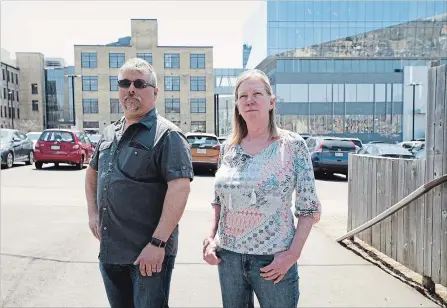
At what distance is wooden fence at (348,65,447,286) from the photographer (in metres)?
3.90

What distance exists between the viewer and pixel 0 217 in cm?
754

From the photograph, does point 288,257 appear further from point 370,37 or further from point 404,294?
point 370,37

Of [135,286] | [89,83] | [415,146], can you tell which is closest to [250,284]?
[135,286]

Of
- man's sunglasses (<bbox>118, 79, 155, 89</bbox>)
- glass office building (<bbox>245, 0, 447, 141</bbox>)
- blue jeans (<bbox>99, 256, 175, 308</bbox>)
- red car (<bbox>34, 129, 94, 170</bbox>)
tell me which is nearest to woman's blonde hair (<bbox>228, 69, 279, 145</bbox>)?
man's sunglasses (<bbox>118, 79, 155, 89</bbox>)

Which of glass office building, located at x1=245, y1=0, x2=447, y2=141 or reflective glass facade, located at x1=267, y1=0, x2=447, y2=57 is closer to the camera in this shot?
glass office building, located at x1=245, y1=0, x2=447, y2=141

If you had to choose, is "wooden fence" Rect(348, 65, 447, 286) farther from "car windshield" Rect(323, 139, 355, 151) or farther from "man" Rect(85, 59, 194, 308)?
"car windshield" Rect(323, 139, 355, 151)

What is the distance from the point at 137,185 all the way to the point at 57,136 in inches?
652

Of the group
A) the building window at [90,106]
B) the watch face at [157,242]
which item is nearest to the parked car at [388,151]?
the watch face at [157,242]

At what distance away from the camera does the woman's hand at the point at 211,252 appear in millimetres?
2416

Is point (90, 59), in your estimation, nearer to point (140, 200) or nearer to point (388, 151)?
point (388, 151)

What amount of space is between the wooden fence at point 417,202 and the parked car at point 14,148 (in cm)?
1568

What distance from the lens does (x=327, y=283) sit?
4426 mm

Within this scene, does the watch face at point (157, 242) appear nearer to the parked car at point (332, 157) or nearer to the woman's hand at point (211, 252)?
the woman's hand at point (211, 252)

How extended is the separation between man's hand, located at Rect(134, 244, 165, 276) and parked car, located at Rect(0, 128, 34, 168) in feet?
54.9
